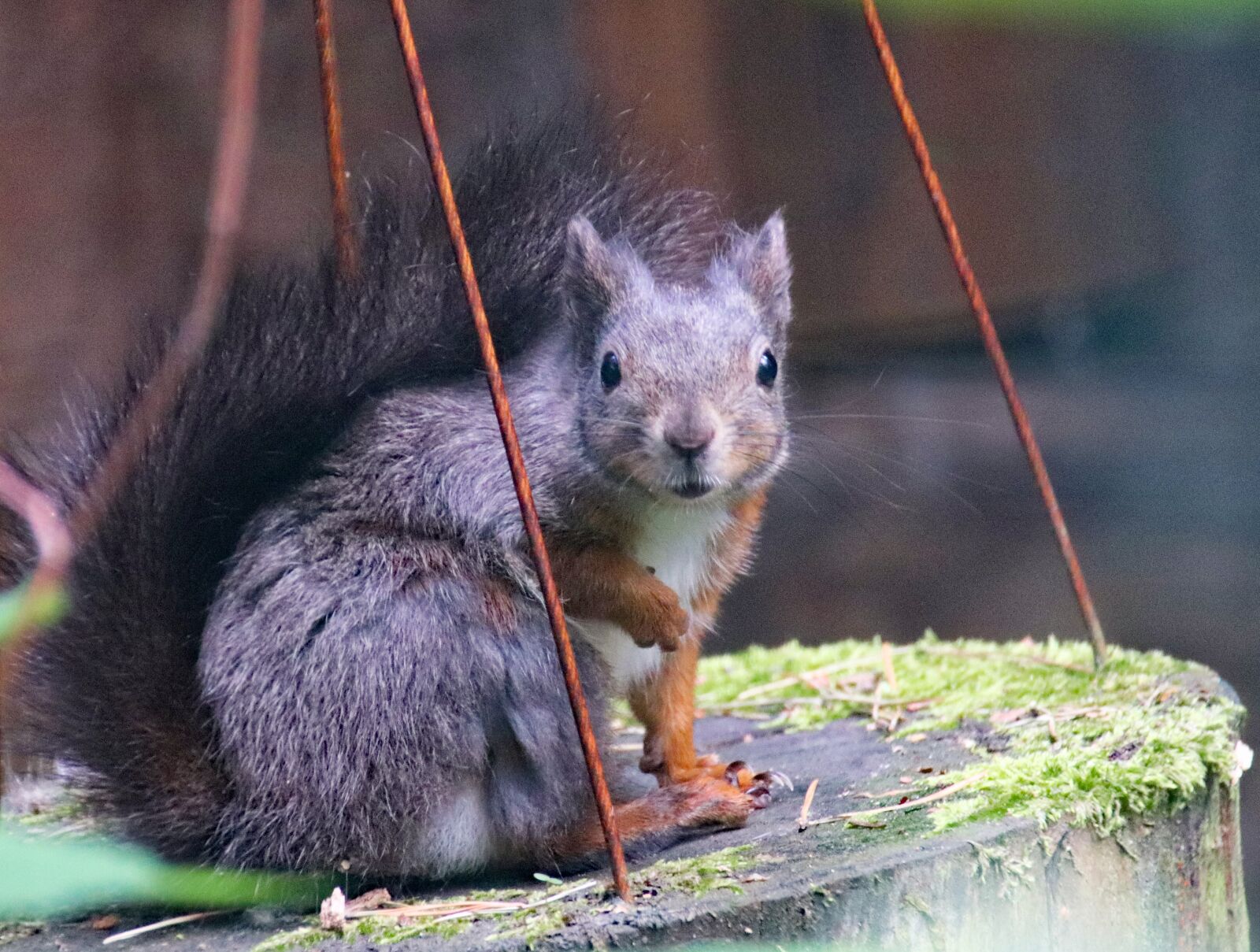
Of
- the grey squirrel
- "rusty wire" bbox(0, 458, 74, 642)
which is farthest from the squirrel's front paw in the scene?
"rusty wire" bbox(0, 458, 74, 642)

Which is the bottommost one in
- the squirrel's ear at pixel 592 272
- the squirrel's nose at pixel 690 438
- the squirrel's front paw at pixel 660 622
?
the squirrel's front paw at pixel 660 622

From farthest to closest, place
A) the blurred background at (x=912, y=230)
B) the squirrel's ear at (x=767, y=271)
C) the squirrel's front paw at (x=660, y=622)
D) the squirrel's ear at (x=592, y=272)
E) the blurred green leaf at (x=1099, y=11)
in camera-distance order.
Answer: the blurred background at (x=912, y=230) → the squirrel's ear at (x=767, y=271) → the squirrel's ear at (x=592, y=272) → the squirrel's front paw at (x=660, y=622) → the blurred green leaf at (x=1099, y=11)

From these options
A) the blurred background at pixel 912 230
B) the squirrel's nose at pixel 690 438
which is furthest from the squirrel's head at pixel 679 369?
the blurred background at pixel 912 230

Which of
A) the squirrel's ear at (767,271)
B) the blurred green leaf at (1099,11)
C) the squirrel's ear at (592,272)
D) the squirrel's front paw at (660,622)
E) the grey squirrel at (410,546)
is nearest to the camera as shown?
the blurred green leaf at (1099,11)

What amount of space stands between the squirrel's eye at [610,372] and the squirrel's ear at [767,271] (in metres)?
0.28

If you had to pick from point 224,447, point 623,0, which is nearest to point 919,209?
point 623,0

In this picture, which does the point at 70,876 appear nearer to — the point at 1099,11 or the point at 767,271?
the point at 1099,11

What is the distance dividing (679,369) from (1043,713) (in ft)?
2.82

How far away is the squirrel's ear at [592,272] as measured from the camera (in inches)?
75.0

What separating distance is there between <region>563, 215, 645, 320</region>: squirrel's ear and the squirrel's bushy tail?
9cm

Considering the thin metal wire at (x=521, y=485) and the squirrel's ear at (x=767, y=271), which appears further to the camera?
the squirrel's ear at (x=767, y=271)

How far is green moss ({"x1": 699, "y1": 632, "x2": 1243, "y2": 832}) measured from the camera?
167 centimetres

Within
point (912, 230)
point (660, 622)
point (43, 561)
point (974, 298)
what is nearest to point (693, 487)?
point (660, 622)

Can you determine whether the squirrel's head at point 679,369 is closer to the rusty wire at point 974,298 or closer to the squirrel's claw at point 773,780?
the rusty wire at point 974,298
